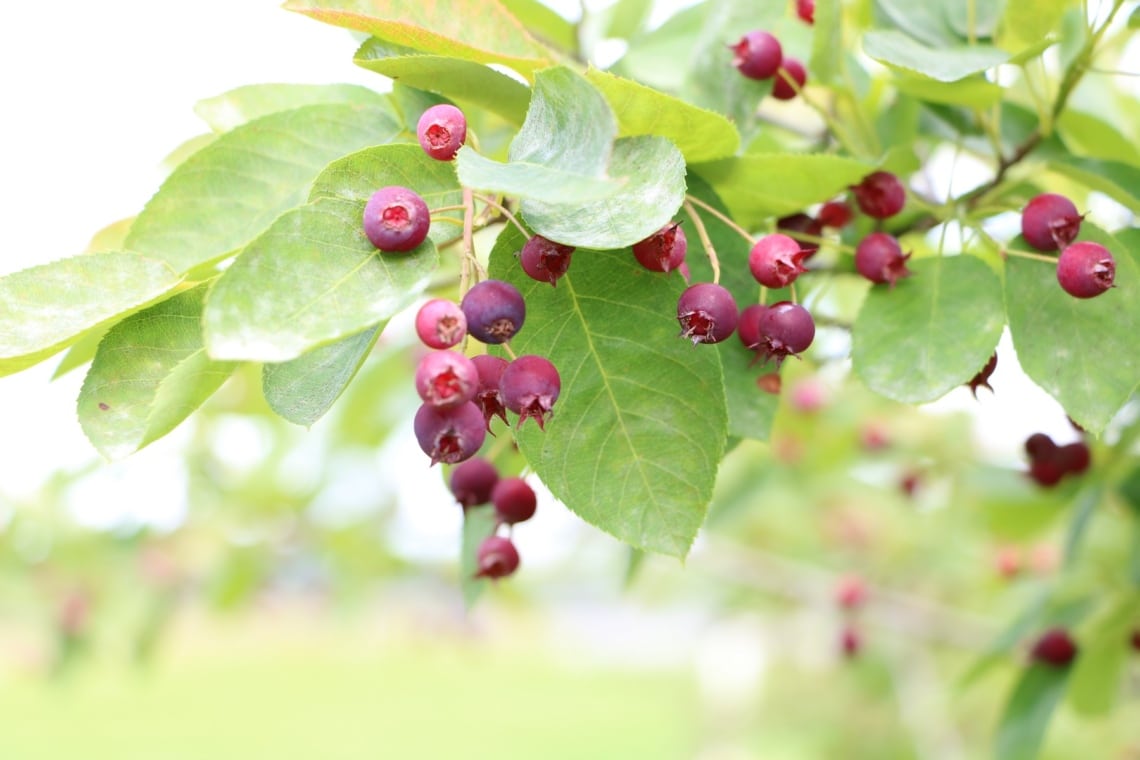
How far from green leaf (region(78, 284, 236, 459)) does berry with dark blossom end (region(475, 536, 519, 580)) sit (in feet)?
1.39

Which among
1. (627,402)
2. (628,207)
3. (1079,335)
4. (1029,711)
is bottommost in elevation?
(1029,711)

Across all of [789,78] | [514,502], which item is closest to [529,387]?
[514,502]

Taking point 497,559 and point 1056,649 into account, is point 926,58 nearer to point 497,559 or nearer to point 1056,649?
point 497,559

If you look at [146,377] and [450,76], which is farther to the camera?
[450,76]

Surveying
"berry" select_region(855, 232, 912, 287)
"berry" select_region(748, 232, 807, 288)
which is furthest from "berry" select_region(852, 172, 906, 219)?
"berry" select_region(748, 232, 807, 288)

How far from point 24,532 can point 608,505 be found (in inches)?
137

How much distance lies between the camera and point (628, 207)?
728 millimetres

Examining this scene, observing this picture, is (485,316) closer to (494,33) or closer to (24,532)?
(494,33)

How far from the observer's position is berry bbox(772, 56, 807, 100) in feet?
3.88

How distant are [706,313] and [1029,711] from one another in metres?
1.24

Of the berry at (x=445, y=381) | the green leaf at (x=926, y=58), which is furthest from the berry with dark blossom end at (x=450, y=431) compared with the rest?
the green leaf at (x=926, y=58)

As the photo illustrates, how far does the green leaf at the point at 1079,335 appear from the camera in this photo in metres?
0.94

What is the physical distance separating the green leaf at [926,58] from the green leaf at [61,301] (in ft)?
2.21

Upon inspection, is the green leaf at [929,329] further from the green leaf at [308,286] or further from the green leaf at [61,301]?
the green leaf at [61,301]
